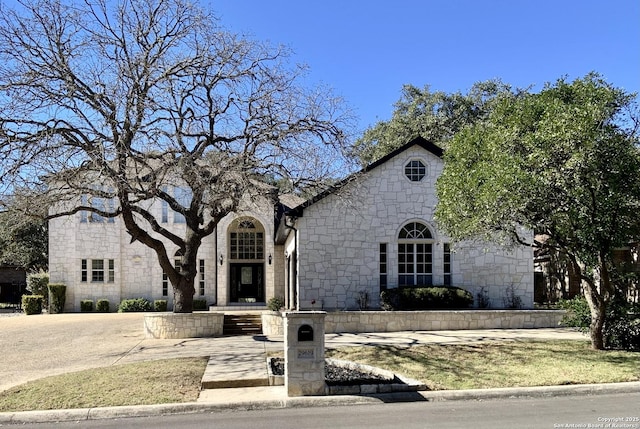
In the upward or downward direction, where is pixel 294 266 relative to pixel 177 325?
upward

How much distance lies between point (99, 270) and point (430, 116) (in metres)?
20.8

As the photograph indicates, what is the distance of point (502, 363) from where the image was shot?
12.2 m

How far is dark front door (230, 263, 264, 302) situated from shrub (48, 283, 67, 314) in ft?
27.0

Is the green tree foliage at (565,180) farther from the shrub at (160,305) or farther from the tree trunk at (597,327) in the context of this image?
the shrub at (160,305)

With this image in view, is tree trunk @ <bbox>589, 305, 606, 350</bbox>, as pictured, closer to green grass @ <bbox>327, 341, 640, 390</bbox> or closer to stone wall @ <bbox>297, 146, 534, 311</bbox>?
green grass @ <bbox>327, 341, 640, 390</bbox>

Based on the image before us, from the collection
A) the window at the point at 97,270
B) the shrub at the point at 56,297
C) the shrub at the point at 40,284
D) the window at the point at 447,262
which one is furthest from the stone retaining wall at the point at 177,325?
the shrub at the point at 40,284

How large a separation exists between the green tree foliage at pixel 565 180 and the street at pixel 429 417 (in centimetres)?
423

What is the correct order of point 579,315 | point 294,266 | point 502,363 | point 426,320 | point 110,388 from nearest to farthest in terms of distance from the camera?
point 110,388
point 502,363
point 579,315
point 426,320
point 294,266

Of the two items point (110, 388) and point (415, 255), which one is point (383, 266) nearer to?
point (415, 255)

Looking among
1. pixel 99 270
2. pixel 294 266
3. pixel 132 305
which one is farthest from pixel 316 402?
pixel 99 270

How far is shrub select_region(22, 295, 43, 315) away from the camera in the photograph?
28062 mm

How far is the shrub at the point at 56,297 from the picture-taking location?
27.5 metres

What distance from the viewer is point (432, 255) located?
21062 mm

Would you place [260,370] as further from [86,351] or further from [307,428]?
[86,351]
